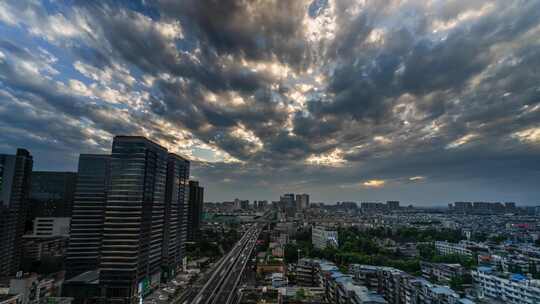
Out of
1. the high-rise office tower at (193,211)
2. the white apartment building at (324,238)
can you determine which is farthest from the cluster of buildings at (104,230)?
the white apartment building at (324,238)

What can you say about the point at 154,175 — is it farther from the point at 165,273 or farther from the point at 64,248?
the point at 64,248

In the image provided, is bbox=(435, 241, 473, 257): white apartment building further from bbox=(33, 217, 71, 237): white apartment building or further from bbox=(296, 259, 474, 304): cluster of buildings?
bbox=(33, 217, 71, 237): white apartment building

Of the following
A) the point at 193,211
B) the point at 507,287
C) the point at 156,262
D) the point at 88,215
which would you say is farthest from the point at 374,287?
the point at 193,211

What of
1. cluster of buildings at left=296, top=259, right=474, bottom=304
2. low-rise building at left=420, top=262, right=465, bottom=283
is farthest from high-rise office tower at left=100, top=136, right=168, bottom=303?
low-rise building at left=420, top=262, right=465, bottom=283

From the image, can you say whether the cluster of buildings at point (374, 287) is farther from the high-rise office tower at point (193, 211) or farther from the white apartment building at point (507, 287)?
the high-rise office tower at point (193, 211)

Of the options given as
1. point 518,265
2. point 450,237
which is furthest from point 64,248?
point 450,237

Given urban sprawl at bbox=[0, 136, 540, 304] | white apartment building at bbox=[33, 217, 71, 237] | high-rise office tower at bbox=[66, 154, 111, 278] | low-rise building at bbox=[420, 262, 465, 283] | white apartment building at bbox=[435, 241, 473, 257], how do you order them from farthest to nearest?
white apartment building at bbox=[435, 241, 473, 257], white apartment building at bbox=[33, 217, 71, 237], high-rise office tower at bbox=[66, 154, 111, 278], low-rise building at bbox=[420, 262, 465, 283], urban sprawl at bbox=[0, 136, 540, 304]
